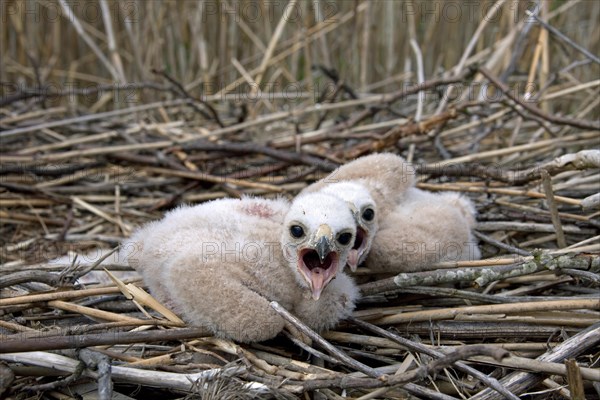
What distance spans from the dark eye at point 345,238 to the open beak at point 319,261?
5 centimetres

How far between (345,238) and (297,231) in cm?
16

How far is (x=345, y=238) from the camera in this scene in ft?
7.43

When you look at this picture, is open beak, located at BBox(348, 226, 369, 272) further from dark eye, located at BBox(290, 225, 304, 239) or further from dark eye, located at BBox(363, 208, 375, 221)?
dark eye, located at BBox(290, 225, 304, 239)

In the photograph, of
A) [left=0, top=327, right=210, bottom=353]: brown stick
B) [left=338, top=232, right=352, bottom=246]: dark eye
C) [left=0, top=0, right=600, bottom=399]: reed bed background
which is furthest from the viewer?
[left=338, top=232, right=352, bottom=246]: dark eye

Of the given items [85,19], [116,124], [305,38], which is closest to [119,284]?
[116,124]

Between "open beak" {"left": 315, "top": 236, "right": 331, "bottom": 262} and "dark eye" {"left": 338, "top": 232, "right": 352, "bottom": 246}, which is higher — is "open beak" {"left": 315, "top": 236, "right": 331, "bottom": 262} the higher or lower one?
the higher one

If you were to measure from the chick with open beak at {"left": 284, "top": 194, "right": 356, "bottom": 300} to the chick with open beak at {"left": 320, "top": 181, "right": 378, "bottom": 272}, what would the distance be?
0.14 metres

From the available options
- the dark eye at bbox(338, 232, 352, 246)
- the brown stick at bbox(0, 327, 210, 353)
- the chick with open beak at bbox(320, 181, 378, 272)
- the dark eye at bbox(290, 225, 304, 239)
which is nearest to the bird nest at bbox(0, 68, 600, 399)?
the brown stick at bbox(0, 327, 210, 353)

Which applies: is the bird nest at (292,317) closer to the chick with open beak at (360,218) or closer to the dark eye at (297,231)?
the chick with open beak at (360,218)

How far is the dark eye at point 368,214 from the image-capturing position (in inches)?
99.0

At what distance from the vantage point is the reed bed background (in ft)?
6.61

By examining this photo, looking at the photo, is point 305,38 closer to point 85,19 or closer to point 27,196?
point 27,196

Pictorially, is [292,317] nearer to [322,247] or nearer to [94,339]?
[322,247]

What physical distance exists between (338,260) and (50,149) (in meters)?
2.43
